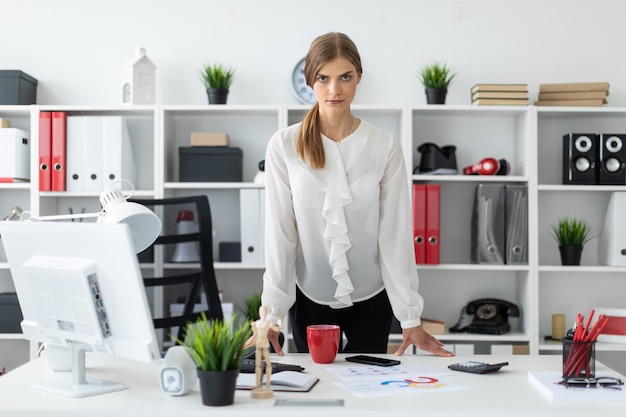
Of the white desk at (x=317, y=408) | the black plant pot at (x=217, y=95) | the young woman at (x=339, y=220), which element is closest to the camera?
the white desk at (x=317, y=408)

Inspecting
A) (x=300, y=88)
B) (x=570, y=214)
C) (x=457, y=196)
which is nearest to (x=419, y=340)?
(x=457, y=196)

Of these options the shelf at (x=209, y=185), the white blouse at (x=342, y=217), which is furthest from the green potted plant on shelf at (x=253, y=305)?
the white blouse at (x=342, y=217)

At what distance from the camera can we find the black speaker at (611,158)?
3551 millimetres

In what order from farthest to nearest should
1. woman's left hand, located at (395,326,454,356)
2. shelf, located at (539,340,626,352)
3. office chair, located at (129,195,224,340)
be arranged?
1. shelf, located at (539,340,626,352)
2. office chair, located at (129,195,224,340)
3. woman's left hand, located at (395,326,454,356)

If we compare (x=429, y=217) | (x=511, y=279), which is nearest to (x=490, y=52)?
(x=429, y=217)

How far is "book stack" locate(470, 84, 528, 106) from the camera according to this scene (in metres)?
3.52

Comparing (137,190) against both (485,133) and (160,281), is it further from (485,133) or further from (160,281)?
(485,133)

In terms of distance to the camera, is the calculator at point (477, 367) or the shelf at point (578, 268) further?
the shelf at point (578, 268)

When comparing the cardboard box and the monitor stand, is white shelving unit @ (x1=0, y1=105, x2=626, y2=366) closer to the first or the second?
the cardboard box

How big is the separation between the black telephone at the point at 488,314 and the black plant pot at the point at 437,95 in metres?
1.05

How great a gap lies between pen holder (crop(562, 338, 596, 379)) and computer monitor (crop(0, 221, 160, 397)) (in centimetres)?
87

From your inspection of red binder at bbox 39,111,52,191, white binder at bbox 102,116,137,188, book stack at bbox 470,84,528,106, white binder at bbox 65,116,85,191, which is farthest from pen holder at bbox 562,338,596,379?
red binder at bbox 39,111,52,191

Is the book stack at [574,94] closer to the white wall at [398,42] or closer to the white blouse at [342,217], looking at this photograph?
the white wall at [398,42]

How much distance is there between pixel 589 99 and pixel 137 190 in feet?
7.77
